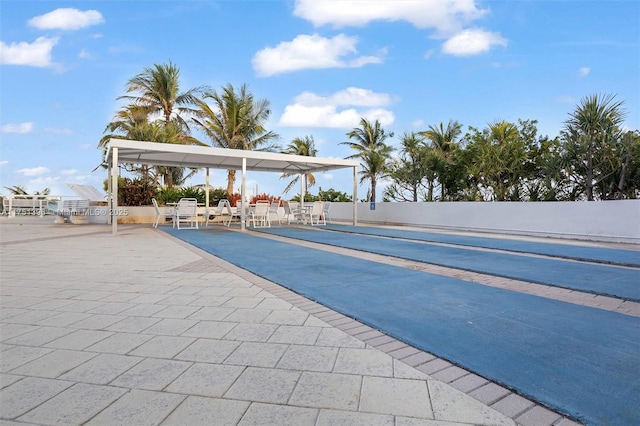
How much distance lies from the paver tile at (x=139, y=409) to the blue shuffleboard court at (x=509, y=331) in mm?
1566

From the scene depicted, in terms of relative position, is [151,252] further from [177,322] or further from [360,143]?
[360,143]

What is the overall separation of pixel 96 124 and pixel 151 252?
18.6 metres

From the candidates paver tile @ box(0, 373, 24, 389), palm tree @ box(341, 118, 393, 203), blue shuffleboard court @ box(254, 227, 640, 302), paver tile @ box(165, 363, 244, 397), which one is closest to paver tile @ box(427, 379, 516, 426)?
paver tile @ box(165, 363, 244, 397)

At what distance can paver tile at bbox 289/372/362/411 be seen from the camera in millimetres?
1884

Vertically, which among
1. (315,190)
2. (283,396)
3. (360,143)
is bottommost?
(283,396)

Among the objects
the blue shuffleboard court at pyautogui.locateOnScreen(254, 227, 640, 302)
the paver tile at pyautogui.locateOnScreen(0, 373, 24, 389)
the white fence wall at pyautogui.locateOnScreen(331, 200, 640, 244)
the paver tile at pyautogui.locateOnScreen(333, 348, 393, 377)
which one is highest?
the white fence wall at pyautogui.locateOnScreen(331, 200, 640, 244)

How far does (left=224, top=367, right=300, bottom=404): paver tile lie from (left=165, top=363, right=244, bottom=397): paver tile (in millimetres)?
50

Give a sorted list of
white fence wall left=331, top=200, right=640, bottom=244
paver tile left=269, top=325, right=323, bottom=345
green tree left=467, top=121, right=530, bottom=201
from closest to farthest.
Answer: paver tile left=269, top=325, right=323, bottom=345 < white fence wall left=331, top=200, right=640, bottom=244 < green tree left=467, top=121, right=530, bottom=201

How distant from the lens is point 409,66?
14.6 meters

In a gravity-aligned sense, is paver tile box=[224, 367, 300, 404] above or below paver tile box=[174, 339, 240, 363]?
below

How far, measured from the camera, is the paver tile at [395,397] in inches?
71.3

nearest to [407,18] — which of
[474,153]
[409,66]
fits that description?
[409,66]

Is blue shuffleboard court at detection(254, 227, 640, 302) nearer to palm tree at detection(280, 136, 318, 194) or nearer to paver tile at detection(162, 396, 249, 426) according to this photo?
paver tile at detection(162, 396, 249, 426)

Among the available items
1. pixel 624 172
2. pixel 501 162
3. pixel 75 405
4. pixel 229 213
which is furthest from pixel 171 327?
pixel 501 162
